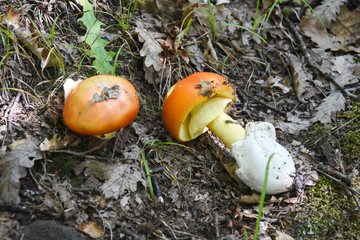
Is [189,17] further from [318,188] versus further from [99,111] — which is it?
[318,188]

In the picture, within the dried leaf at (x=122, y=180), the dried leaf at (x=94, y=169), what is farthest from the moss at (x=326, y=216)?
the dried leaf at (x=94, y=169)

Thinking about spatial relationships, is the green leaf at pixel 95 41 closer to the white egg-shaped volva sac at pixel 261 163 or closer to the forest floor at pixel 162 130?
the forest floor at pixel 162 130

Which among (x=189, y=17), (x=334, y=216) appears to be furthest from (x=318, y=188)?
(x=189, y=17)

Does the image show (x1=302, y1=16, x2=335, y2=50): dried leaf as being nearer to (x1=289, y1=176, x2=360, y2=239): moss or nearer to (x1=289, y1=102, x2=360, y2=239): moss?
(x1=289, y1=102, x2=360, y2=239): moss

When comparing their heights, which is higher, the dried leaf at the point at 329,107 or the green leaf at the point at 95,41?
the green leaf at the point at 95,41

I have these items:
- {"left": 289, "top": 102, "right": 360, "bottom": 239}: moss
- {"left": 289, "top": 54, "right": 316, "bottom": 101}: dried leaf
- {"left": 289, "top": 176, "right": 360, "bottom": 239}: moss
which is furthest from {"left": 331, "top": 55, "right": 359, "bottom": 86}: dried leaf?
{"left": 289, "top": 176, "right": 360, "bottom": 239}: moss

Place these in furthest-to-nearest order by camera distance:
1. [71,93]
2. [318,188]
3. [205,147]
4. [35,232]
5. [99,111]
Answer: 1. [205,147]
2. [318,188]
3. [71,93]
4. [99,111]
5. [35,232]
